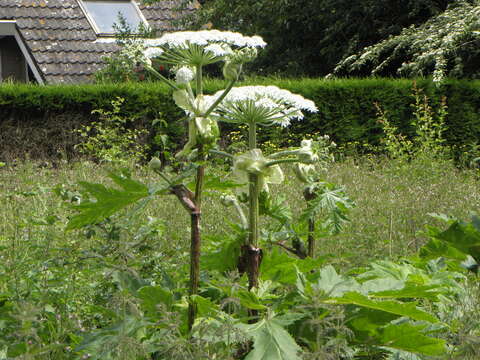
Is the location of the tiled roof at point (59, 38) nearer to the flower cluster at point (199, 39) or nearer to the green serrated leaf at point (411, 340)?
the flower cluster at point (199, 39)

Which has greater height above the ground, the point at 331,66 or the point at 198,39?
the point at 198,39

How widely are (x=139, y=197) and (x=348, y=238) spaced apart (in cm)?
287

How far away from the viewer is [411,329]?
1674mm

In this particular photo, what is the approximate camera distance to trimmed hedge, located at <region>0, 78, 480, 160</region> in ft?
31.1

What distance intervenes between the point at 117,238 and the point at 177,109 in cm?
774

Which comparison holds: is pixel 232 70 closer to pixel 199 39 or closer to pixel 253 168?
pixel 199 39

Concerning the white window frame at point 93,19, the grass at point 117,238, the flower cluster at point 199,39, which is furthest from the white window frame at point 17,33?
the flower cluster at point 199,39

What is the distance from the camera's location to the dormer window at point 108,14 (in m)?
14.9

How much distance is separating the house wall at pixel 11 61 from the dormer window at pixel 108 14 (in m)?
2.28

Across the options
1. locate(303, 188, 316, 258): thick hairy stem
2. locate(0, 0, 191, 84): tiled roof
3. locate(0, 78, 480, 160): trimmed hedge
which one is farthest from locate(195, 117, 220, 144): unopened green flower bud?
locate(0, 0, 191, 84): tiled roof

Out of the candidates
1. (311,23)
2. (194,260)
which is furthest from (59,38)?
(194,260)

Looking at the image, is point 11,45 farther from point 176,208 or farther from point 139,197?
point 139,197

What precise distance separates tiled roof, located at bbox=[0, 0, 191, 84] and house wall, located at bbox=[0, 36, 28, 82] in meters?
1.75

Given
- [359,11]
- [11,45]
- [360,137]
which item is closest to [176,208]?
[360,137]
